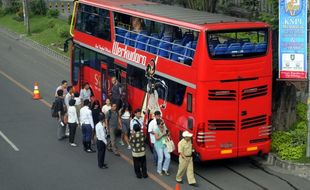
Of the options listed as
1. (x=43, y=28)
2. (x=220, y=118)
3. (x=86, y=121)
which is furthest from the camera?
(x=43, y=28)

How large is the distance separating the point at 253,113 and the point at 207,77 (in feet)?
5.78

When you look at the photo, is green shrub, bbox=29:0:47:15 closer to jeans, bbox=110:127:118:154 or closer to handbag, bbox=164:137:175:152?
jeans, bbox=110:127:118:154

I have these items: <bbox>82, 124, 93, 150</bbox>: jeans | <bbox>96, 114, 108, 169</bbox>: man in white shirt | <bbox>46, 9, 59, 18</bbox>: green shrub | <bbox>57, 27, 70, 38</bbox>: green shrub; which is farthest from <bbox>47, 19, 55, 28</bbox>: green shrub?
<bbox>96, 114, 108, 169</bbox>: man in white shirt

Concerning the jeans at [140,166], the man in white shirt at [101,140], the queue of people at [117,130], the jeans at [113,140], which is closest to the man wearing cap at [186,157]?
the queue of people at [117,130]

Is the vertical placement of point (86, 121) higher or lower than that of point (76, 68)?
lower

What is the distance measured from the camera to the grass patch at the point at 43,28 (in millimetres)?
38544

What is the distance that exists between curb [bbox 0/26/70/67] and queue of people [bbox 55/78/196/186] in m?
12.6

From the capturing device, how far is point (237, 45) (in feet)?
49.7

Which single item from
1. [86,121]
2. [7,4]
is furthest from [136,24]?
[7,4]

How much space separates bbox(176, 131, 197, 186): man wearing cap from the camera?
14727 millimetres

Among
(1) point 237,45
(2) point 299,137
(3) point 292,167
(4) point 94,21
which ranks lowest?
(3) point 292,167

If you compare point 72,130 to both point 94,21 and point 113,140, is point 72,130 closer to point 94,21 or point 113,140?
point 113,140

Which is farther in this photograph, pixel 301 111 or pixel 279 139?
pixel 301 111

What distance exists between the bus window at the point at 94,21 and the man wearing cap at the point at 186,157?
21.3 ft
